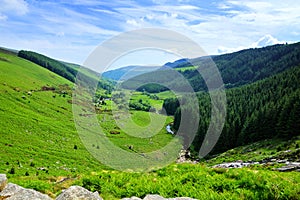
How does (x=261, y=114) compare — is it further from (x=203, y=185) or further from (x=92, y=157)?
→ (x=203, y=185)

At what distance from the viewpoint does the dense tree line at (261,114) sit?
252ft

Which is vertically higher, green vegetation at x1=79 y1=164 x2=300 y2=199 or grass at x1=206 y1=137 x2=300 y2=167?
green vegetation at x1=79 y1=164 x2=300 y2=199

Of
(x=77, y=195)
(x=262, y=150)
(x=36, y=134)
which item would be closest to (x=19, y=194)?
(x=77, y=195)

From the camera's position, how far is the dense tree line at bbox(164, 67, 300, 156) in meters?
76.8

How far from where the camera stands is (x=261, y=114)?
87.2 m

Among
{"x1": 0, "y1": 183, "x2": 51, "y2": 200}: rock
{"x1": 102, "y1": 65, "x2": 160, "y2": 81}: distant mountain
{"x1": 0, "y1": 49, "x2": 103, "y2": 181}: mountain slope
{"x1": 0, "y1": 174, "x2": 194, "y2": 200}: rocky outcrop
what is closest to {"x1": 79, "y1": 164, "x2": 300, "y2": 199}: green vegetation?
{"x1": 0, "y1": 174, "x2": 194, "y2": 200}: rocky outcrop

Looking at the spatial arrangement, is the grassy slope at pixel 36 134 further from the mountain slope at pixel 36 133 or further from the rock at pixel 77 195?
the rock at pixel 77 195

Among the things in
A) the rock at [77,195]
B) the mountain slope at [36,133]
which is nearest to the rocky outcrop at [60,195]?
the rock at [77,195]

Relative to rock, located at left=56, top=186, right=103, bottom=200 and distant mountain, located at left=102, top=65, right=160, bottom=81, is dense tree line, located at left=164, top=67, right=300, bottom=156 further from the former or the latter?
rock, located at left=56, top=186, right=103, bottom=200

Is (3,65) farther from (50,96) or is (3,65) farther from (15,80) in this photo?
(50,96)

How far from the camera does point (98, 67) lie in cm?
1518

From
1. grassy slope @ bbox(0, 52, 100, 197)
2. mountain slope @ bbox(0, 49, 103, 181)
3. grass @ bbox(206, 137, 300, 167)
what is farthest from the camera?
grassy slope @ bbox(0, 52, 100, 197)

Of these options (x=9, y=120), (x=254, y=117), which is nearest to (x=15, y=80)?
(x=9, y=120)

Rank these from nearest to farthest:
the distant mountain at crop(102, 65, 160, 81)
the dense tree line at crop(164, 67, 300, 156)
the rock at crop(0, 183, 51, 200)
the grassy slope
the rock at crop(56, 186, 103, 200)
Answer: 1. the rock at crop(56, 186, 103, 200)
2. the rock at crop(0, 183, 51, 200)
3. the distant mountain at crop(102, 65, 160, 81)
4. the grassy slope
5. the dense tree line at crop(164, 67, 300, 156)
